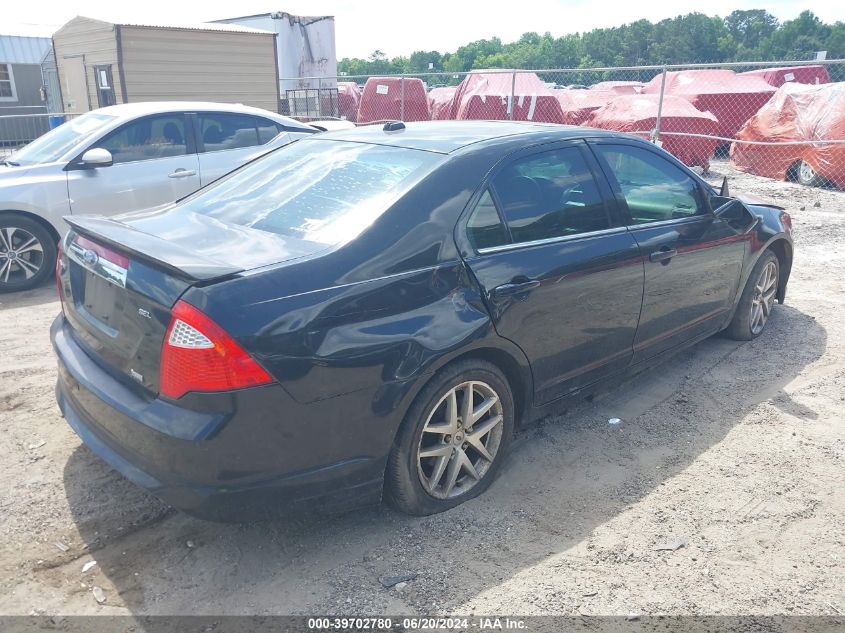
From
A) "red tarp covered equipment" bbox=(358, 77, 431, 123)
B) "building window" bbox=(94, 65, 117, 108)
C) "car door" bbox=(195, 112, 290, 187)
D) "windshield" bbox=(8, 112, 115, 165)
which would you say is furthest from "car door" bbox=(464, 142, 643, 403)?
"red tarp covered equipment" bbox=(358, 77, 431, 123)

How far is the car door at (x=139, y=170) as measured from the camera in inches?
269

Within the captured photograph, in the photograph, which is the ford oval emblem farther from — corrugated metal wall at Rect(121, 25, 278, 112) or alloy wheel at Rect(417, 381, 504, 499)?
corrugated metal wall at Rect(121, 25, 278, 112)

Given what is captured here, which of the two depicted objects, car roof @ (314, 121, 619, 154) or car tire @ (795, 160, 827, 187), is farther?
car tire @ (795, 160, 827, 187)

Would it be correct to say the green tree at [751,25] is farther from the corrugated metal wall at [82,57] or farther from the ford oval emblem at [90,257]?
the ford oval emblem at [90,257]

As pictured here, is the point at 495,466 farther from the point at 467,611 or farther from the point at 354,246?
the point at 354,246

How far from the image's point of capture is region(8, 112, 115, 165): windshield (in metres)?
6.98

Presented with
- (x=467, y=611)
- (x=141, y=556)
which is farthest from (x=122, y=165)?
(x=467, y=611)

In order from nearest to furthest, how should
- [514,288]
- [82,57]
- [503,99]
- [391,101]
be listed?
1. [514,288]
2. [82,57]
3. [503,99]
4. [391,101]

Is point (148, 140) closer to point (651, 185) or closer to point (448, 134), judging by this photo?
point (448, 134)

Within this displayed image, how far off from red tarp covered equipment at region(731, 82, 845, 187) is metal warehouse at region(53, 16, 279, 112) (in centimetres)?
1031

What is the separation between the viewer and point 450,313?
304cm

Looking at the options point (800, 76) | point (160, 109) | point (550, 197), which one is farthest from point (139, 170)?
point (800, 76)

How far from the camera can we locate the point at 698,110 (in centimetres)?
1630

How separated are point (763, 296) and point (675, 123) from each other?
10506 millimetres
